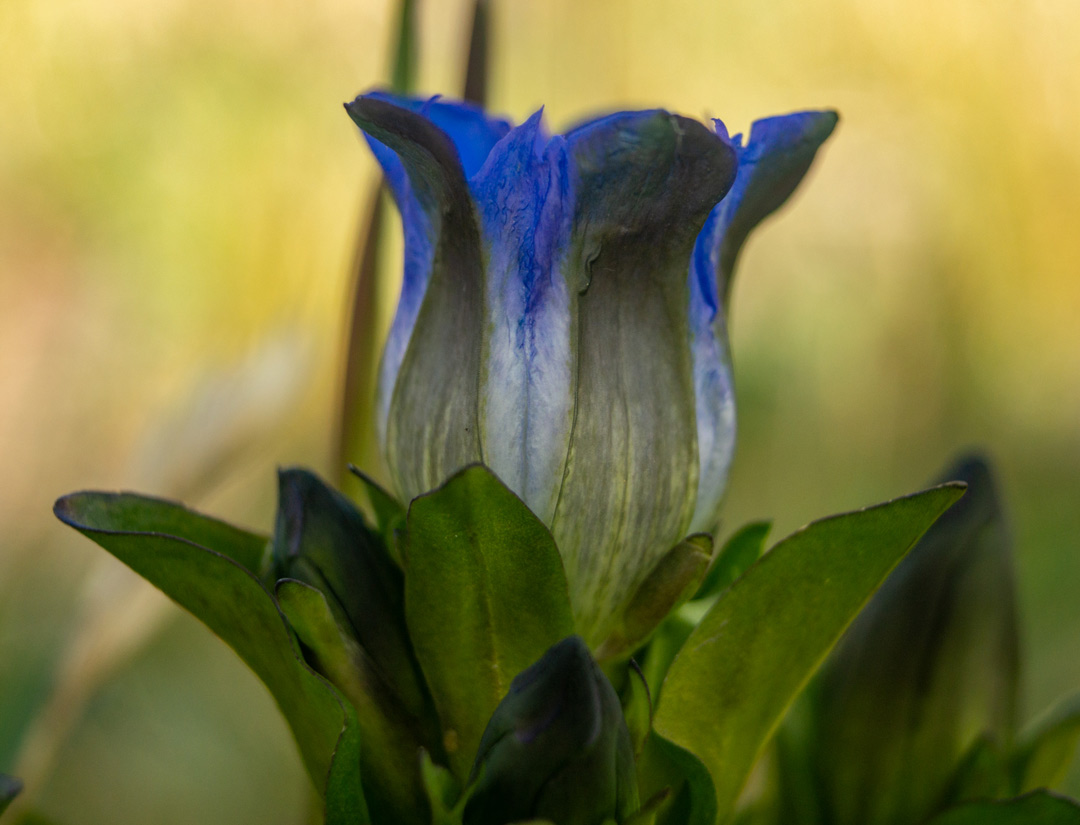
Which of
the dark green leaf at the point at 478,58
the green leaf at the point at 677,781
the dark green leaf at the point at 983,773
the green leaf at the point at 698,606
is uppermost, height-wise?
the dark green leaf at the point at 478,58

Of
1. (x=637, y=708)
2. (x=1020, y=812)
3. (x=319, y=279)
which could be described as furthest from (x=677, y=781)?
(x=319, y=279)

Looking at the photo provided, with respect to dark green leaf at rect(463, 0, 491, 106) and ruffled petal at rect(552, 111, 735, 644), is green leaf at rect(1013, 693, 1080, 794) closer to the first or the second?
ruffled petal at rect(552, 111, 735, 644)

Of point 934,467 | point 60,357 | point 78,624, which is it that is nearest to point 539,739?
point 78,624

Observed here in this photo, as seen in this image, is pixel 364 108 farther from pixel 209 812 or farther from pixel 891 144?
pixel 891 144

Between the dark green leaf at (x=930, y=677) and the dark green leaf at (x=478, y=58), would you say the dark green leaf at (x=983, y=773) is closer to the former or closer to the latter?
the dark green leaf at (x=930, y=677)

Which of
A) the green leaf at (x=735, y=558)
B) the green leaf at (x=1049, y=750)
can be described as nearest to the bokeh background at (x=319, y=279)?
the green leaf at (x=735, y=558)

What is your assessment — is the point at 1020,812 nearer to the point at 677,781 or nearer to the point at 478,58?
the point at 677,781
